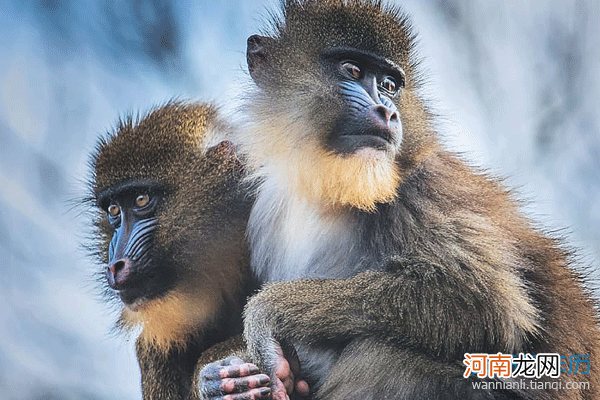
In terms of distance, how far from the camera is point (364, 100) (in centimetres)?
225

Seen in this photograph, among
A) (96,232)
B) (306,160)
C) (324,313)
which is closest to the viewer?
(324,313)

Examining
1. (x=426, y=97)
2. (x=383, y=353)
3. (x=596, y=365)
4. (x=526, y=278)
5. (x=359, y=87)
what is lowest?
(x=383, y=353)

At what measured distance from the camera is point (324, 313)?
2.19 metres

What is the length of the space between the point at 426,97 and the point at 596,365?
1057 mm

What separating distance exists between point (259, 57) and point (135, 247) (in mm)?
743

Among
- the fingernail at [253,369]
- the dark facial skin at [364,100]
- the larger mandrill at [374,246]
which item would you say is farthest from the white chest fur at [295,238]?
the fingernail at [253,369]

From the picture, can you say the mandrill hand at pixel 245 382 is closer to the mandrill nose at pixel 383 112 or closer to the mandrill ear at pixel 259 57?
the mandrill nose at pixel 383 112

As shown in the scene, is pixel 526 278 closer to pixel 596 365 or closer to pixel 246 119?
pixel 596 365

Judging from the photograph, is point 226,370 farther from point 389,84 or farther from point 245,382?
point 389,84

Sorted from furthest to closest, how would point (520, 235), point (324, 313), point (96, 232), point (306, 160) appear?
point (96, 232), point (520, 235), point (306, 160), point (324, 313)

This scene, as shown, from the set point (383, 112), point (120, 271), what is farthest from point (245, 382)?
point (383, 112)

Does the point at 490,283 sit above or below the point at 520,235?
below

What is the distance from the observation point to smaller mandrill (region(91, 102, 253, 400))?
249 cm

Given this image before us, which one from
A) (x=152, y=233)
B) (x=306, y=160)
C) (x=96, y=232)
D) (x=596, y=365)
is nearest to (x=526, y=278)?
(x=596, y=365)
